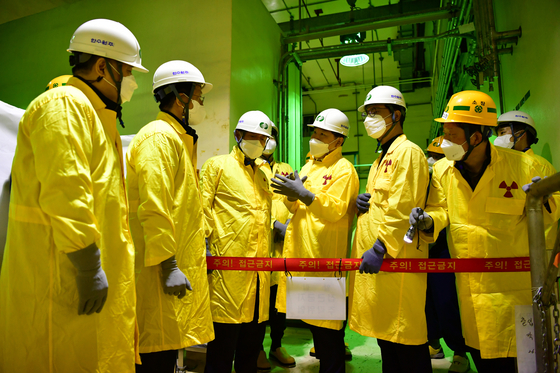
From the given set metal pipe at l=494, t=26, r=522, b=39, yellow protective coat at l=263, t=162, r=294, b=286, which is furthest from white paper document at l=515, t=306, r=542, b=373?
metal pipe at l=494, t=26, r=522, b=39

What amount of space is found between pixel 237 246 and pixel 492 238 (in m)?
1.56

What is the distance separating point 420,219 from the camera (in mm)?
1999

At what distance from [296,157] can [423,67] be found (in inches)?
212

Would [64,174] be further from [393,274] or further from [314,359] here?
[314,359]

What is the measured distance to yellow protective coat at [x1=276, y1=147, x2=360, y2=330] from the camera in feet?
8.09

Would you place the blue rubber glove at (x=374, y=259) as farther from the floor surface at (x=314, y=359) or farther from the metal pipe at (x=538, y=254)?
the floor surface at (x=314, y=359)

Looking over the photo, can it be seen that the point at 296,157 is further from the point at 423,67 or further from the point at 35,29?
the point at 423,67

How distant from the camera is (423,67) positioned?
9633mm

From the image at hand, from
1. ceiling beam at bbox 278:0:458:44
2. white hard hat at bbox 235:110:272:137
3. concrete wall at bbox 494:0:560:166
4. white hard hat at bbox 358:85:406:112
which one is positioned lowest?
white hard hat at bbox 235:110:272:137

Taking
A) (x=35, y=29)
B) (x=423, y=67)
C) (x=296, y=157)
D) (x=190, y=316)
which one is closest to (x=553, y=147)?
(x=190, y=316)

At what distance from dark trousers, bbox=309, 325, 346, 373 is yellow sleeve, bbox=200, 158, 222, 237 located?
103 centimetres

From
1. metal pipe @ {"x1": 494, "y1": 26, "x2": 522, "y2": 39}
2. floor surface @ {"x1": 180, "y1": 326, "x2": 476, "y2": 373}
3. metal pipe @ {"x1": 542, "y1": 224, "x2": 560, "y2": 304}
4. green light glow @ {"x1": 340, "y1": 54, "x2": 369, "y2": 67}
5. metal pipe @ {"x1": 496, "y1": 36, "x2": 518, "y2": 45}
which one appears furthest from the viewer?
green light glow @ {"x1": 340, "y1": 54, "x2": 369, "y2": 67}

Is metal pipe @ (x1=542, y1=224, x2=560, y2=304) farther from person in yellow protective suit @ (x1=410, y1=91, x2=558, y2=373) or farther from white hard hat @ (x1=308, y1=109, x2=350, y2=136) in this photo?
white hard hat @ (x1=308, y1=109, x2=350, y2=136)

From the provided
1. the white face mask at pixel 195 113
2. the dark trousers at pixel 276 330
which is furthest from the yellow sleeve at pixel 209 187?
the dark trousers at pixel 276 330
